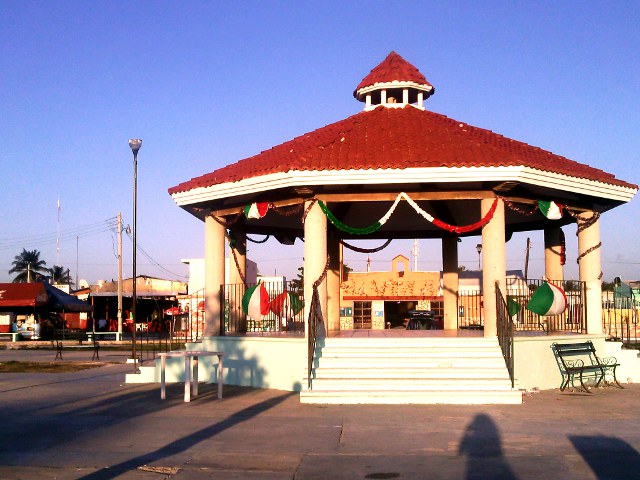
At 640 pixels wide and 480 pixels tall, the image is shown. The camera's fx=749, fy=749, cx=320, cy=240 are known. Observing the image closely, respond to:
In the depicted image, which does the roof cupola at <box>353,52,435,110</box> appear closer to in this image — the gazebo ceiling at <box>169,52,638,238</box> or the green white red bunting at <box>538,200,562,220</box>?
the gazebo ceiling at <box>169,52,638,238</box>

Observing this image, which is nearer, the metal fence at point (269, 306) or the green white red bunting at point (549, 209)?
the green white red bunting at point (549, 209)

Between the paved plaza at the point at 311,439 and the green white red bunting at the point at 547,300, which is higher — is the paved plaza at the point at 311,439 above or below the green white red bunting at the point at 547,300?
below

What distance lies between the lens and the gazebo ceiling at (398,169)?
560 inches

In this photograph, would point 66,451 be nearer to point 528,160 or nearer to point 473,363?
point 473,363

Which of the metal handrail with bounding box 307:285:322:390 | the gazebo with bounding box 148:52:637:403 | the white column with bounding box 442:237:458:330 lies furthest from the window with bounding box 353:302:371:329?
the metal handrail with bounding box 307:285:322:390

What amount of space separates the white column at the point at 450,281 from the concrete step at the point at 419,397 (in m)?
7.60

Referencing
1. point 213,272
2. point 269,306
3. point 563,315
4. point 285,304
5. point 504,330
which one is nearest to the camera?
point 504,330

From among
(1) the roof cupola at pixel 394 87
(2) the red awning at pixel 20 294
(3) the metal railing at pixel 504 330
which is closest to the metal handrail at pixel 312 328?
(3) the metal railing at pixel 504 330

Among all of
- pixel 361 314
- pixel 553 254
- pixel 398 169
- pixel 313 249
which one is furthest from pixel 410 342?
pixel 361 314

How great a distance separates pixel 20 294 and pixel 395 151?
36343mm

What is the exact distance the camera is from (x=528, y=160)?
15.0m

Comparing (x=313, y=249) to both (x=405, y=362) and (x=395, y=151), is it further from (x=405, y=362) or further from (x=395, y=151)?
(x=405, y=362)

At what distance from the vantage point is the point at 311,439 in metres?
9.52

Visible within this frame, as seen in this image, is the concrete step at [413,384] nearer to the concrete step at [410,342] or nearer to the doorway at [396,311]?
the concrete step at [410,342]
